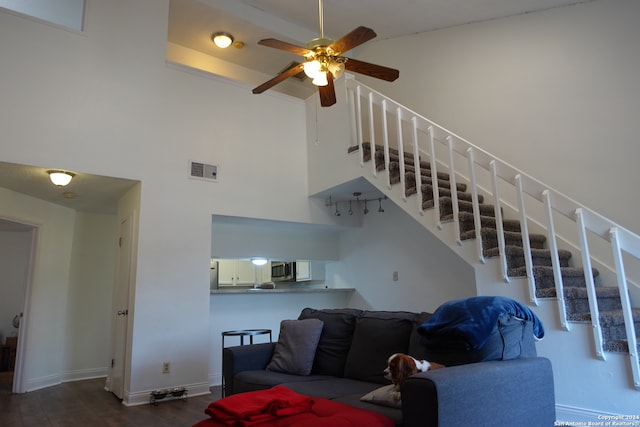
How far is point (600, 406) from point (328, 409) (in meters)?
1.91

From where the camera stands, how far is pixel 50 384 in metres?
5.34

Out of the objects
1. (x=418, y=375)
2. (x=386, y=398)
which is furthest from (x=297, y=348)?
(x=418, y=375)

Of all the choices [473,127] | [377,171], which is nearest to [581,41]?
[473,127]

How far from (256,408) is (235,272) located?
5.51 meters

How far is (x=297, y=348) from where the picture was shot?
11.2ft

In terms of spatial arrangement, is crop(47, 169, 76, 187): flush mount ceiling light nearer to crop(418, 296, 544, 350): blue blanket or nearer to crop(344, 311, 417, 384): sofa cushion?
crop(344, 311, 417, 384): sofa cushion

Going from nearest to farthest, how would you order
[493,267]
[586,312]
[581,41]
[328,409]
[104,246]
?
[328,409] < [586,312] < [493,267] < [581,41] < [104,246]

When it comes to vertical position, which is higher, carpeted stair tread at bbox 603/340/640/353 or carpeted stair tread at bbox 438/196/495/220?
carpeted stair tread at bbox 438/196/495/220

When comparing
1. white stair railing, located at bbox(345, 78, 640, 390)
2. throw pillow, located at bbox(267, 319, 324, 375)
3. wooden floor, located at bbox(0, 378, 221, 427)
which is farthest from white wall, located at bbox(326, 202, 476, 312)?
wooden floor, located at bbox(0, 378, 221, 427)

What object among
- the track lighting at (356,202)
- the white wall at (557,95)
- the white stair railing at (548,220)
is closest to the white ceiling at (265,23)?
Result: the white wall at (557,95)

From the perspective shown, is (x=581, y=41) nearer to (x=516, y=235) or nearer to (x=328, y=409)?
(x=516, y=235)

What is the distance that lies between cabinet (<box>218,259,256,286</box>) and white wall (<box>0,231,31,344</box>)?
3075mm

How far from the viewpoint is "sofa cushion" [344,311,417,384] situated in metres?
2.98

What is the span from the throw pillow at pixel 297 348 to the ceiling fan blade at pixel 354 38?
2.18 m
